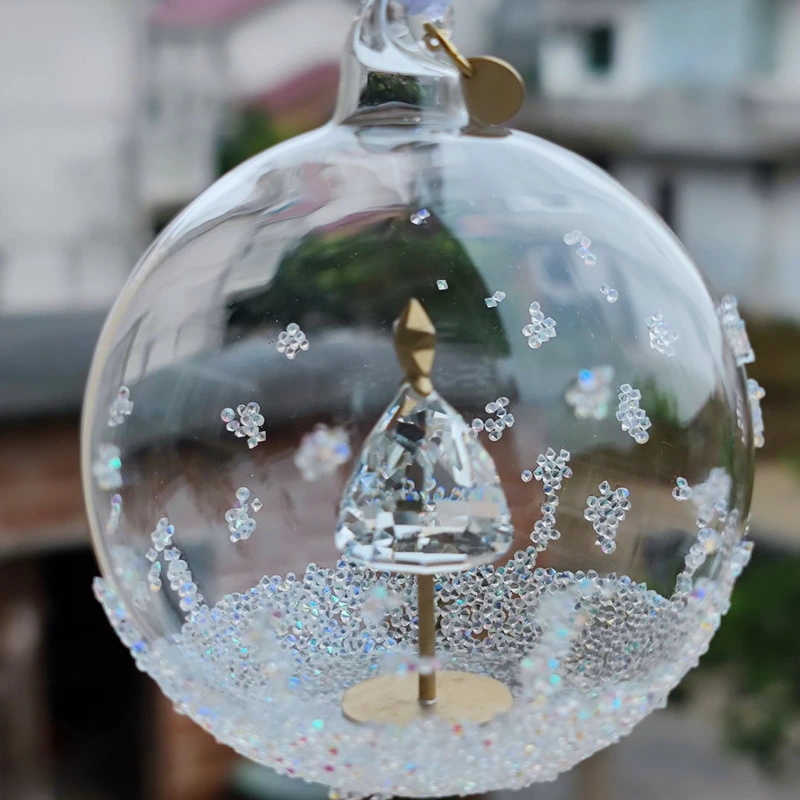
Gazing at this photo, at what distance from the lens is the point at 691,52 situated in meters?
1.23

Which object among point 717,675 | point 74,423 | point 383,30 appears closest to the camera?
point 383,30

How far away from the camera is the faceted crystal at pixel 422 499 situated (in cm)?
36

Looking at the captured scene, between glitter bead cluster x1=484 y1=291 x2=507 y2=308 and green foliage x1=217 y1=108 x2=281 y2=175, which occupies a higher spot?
glitter bead cluster x1=484 y1=291 x2=507 y2=308

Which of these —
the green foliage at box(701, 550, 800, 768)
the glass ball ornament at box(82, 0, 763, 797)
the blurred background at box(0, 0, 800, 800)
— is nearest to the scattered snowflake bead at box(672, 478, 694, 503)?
the glass ball ornament at box(82, 0, 763, 797)

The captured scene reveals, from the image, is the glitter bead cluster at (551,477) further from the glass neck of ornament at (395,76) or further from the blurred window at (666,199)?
the blurred window at (666,199)

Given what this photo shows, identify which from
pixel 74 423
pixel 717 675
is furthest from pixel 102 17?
pixel 717 675

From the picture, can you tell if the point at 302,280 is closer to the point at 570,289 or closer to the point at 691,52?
the point at 570,289

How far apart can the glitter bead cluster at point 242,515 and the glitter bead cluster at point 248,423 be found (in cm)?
2

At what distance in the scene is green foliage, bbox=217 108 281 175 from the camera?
1209 mm

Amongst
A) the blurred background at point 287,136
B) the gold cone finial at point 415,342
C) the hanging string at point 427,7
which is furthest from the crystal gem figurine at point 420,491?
the blurred background at point 287,136

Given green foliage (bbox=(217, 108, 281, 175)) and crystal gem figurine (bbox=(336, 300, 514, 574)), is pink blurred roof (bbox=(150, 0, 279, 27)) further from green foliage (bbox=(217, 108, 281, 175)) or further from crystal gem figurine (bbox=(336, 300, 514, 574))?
crystal gem figurine (bbox=(336, 300, 514, 574))

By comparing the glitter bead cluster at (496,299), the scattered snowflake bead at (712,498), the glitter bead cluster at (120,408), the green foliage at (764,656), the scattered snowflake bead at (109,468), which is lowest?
the green foliage at (764,656)

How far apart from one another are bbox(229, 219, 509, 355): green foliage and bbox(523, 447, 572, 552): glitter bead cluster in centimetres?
4

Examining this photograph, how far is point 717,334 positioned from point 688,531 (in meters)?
0.08
